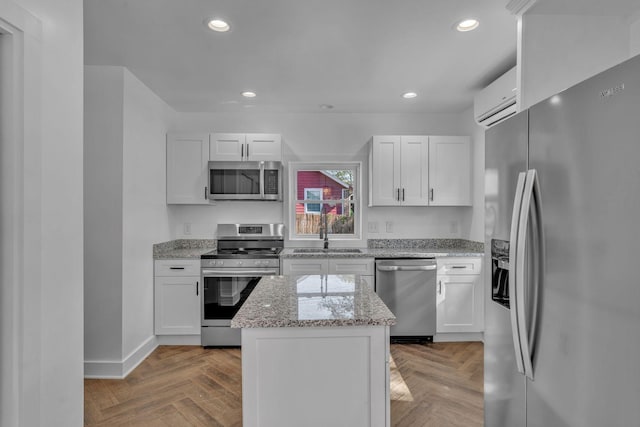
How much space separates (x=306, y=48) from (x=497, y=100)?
1.75 m

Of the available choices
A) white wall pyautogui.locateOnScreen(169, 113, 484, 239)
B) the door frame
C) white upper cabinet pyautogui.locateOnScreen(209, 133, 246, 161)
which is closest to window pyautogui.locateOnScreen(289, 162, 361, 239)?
white wall pyautogui.locateOnScreen(169, 113, 484, 239)

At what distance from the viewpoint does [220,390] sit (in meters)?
2.53

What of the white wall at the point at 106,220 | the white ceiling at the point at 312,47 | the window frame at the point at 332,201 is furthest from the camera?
the window frame at the point at 332,201

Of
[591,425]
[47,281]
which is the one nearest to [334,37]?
[47,281]

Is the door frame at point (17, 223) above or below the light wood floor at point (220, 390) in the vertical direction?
above

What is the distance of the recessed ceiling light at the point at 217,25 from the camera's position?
2080 millimetres

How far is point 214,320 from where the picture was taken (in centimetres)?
335

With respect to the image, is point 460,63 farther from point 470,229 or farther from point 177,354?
point 177,354

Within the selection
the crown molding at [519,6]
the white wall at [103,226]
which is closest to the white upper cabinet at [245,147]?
the white wall at [103,226]

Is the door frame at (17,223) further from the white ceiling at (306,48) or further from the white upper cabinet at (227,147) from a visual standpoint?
the white upper cabinet at (227,147)

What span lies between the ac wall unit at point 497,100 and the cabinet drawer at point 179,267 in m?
3.24

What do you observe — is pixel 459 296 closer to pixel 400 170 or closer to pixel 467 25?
pixel 400 170

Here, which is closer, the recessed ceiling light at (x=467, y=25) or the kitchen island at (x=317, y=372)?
the kitchen island at (x=317, y=372)

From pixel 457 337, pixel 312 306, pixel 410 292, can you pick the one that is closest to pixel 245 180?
pixel 410 292
